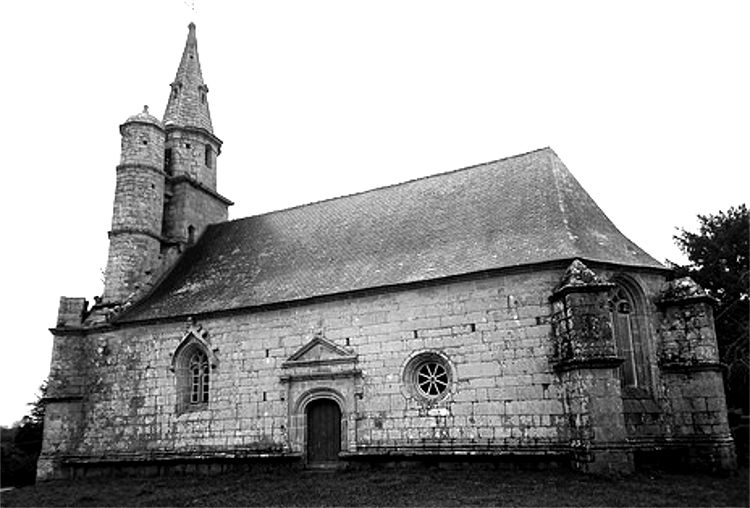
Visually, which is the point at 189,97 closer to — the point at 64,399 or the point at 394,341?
the point at 64,399

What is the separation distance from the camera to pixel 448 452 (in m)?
12.9

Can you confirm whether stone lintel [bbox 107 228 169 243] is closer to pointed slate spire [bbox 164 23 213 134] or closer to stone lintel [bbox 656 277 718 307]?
pointed slate spire [bbox 164 23 213 134]

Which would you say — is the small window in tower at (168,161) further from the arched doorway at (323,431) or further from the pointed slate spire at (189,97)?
the arched doorway at (323,431)

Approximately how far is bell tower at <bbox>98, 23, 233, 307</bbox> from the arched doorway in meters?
7.25

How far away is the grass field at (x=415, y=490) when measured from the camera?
9.69 metres

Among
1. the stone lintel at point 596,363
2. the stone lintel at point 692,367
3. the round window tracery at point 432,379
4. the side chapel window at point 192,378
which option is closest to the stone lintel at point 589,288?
the stone lintel at point 596,363

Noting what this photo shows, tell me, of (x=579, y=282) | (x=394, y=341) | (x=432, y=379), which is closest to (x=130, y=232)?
(x=394, y=341)

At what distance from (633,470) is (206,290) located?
11.7m

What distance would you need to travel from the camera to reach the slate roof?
14023 millimetres

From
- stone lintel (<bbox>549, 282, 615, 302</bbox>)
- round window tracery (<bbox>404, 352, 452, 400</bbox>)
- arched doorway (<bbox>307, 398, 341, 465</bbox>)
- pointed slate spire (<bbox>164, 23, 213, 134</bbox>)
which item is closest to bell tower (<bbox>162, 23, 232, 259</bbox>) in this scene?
pointed slate spire (<bbox>164, 23, 213, 134</bbox>)

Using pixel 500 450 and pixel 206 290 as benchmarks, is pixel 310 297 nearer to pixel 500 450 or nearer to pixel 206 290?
pixel 206 290

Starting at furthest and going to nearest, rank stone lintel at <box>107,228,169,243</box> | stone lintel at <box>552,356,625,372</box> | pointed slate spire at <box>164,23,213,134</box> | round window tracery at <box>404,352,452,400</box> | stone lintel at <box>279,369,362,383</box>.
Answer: pointed slate spire at <box>164,23,213,134</box>, stone lintel at <box>107,228,169,243</box>, stone lintel at <box>279,369,362,383</box>, round window tracery at <box>404,352,452,400</box>, stone lintel at <box>552,356,625,372</box>

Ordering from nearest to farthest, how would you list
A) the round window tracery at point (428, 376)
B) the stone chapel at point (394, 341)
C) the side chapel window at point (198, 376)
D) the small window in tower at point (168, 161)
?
1. the stone chapel at point (394, 341)
2. the round window tracery at point (428, 376)
3. the side chapel window at point (198, 376)
4. the small window in tower at point (168, 161)

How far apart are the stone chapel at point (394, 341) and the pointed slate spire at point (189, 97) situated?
9.45 feet
